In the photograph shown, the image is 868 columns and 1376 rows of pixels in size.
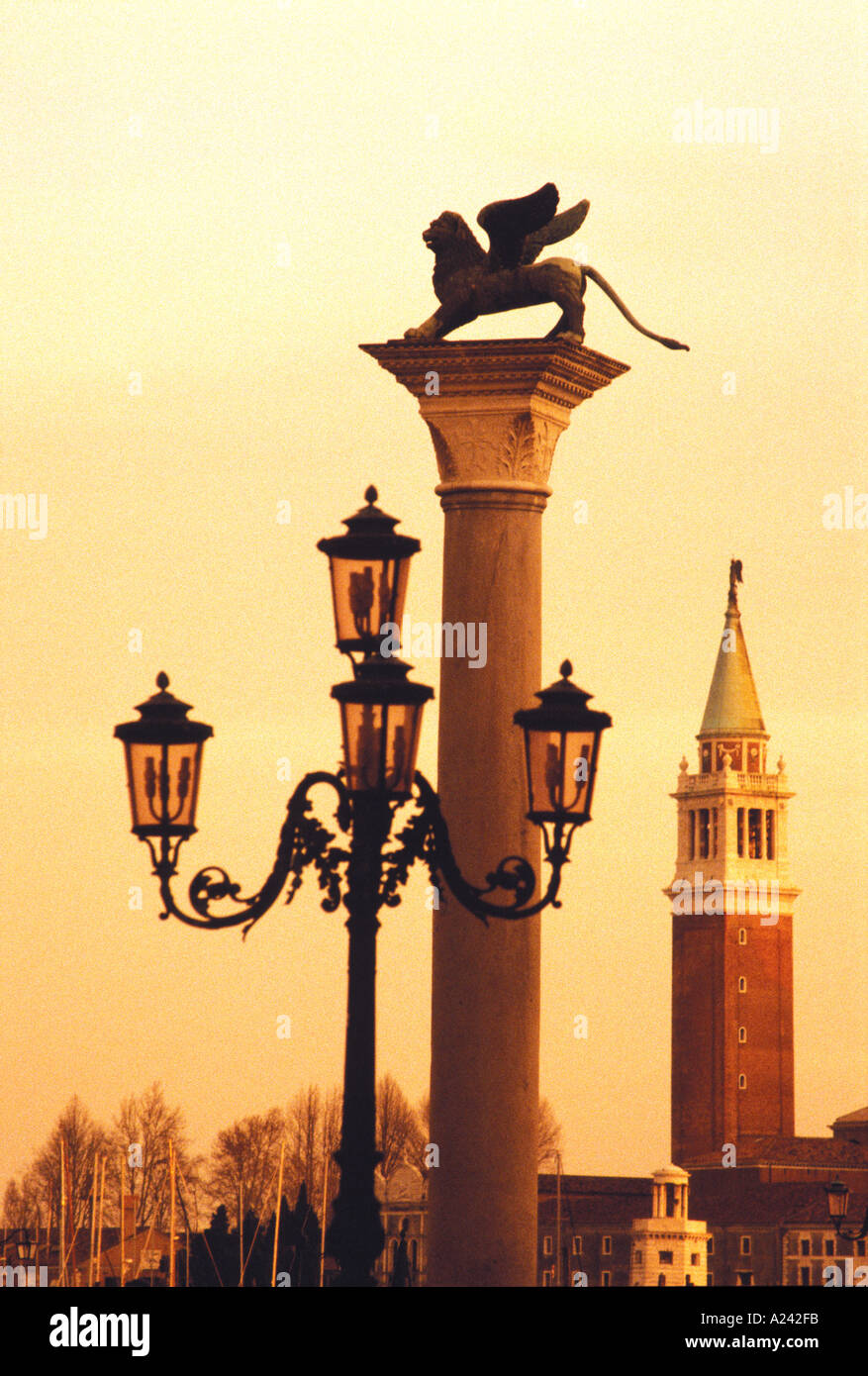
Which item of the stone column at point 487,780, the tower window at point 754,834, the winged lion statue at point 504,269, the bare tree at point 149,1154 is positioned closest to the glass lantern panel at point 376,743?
the stone column at point 487,780

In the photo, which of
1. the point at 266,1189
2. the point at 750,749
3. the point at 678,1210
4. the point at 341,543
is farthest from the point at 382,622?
the point at 750,749

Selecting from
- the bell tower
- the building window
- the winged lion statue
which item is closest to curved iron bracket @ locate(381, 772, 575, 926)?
the winged lion statue

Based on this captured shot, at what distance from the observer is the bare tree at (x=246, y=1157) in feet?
270

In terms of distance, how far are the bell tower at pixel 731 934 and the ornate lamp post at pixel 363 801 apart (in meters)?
105

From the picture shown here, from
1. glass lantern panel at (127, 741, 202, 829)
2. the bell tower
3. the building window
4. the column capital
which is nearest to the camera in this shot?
glass lantern panel at (127, 741, 202, 829)

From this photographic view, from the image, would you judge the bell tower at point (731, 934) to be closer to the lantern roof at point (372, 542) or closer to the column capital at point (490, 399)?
the column capital at point (490, 399)

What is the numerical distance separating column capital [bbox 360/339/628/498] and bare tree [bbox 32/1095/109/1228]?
2308 inches

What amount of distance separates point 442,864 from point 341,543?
1336 mm

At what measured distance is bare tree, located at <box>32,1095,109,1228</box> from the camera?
77688 mm

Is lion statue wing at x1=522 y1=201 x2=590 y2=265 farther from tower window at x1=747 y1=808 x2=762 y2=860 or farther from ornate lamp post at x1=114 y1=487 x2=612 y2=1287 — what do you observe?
tower window at x1=747 y1=808 x2=762 y2=860

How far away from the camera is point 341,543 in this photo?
1188 cm

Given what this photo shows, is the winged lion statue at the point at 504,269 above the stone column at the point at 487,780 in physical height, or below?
above
